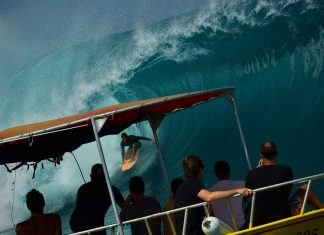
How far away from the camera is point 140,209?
716cm

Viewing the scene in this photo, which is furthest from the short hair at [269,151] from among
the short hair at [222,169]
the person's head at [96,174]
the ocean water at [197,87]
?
the ocean water at [197,87]

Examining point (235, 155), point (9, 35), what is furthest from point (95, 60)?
point (235, 155)

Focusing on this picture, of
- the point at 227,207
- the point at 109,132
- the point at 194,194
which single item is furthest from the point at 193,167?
the point at 109,132

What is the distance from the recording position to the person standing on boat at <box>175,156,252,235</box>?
6.47 metres

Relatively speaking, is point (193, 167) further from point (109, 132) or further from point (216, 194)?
point (109, 132)

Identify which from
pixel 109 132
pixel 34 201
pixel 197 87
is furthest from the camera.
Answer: pixel 197 87

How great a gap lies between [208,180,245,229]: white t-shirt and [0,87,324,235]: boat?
0.49m

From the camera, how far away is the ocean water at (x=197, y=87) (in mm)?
17578

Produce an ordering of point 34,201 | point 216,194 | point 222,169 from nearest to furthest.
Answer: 1. point 216,194
2. point 34,201
3. point 222,169

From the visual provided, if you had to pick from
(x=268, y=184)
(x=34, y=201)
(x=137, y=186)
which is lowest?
(x=268, y=184)

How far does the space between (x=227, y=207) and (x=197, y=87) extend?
13.0 meters

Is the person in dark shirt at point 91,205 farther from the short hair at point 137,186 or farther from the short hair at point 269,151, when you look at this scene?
the short hair at point 269,151

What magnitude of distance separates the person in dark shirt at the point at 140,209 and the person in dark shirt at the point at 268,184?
0.93 meters

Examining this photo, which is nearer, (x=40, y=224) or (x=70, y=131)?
(x=40, y=224)
